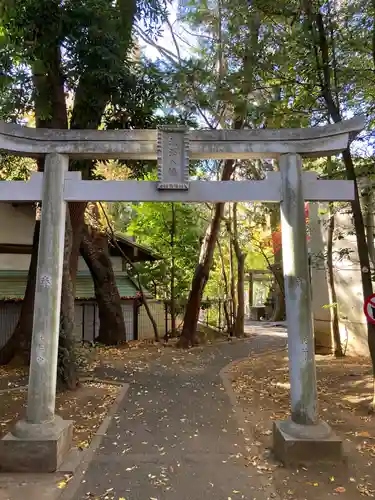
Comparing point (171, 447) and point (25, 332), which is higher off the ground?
point (25, 332)

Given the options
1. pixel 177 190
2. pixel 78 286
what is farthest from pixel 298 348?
pixel 78 286

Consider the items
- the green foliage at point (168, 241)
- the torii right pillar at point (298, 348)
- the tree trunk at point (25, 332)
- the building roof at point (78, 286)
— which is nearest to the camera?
the torii right pillar at point (298, 348)

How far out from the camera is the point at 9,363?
10961 mm

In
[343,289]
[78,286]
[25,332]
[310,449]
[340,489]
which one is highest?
[78,286]

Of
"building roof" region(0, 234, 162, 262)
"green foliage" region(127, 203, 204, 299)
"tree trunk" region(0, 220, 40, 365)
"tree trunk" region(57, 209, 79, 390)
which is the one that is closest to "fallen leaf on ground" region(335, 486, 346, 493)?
"tree trunk" region(57, 209, 79, 390)

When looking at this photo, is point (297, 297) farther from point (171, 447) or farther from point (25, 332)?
point (25, 332)

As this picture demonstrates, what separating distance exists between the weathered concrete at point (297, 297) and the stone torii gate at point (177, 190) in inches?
0.5

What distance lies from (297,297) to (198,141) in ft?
8.17

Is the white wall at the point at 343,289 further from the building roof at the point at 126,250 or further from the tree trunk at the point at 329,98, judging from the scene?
the building roof at the point at 126,250

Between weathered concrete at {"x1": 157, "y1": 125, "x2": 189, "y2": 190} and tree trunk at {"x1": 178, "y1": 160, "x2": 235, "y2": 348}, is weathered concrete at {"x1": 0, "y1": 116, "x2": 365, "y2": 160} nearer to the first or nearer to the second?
weathered concrete at {"x1": 157, "y1": 125, "x2": 189, "y2": 190}

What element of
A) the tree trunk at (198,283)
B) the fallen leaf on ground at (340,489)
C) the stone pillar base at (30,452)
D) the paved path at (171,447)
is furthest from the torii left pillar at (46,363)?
the tree trunk at (198,283)

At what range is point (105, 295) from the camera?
50.0 ft

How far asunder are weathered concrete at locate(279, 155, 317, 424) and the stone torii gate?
0.01 metres

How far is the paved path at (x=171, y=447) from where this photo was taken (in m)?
4.55
